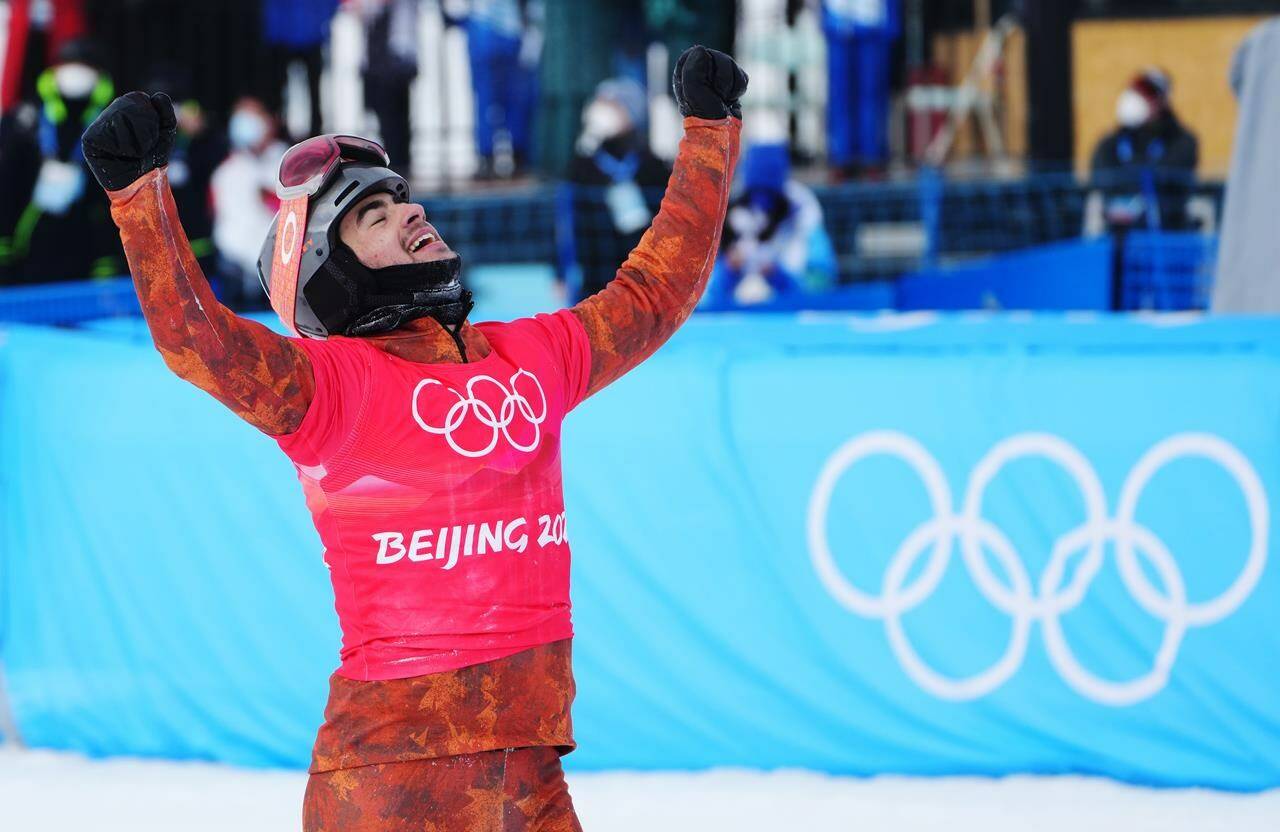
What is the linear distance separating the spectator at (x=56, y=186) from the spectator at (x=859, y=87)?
5.28 m

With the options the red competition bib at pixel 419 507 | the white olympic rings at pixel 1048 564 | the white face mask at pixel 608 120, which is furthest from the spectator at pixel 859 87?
the red competition bib at pixel 419 507

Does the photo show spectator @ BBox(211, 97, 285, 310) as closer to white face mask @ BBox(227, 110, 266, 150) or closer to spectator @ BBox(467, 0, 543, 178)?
white face mask @ BBox(227, 110, 266, 150)

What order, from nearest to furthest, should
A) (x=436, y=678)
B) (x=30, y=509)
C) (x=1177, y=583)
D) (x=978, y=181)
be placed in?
(x=436, y=678), (x=1177, y=583), (x=30, y=509), (x=978, y=181)

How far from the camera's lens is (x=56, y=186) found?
9.98 meters

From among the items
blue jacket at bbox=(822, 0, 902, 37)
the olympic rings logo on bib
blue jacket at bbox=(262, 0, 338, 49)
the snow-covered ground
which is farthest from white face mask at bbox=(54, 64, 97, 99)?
the olympic rings logo on bib

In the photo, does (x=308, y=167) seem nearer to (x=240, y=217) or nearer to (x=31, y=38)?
(x=240, y=217)

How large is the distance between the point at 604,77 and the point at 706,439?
8402 millimetres

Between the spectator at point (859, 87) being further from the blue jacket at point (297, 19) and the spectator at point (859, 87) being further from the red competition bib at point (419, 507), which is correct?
the red competition bib at point (419, 507)

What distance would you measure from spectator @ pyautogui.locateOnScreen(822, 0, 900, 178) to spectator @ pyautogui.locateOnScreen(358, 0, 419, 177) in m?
3.05

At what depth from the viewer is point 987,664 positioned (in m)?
5.09

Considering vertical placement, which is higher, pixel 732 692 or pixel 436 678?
pixel 436 678

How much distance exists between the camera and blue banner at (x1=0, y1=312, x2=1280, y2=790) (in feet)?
16.5

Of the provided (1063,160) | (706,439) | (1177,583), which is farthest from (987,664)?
(1063,160)

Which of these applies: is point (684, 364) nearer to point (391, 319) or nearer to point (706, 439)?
point (706, 439)
